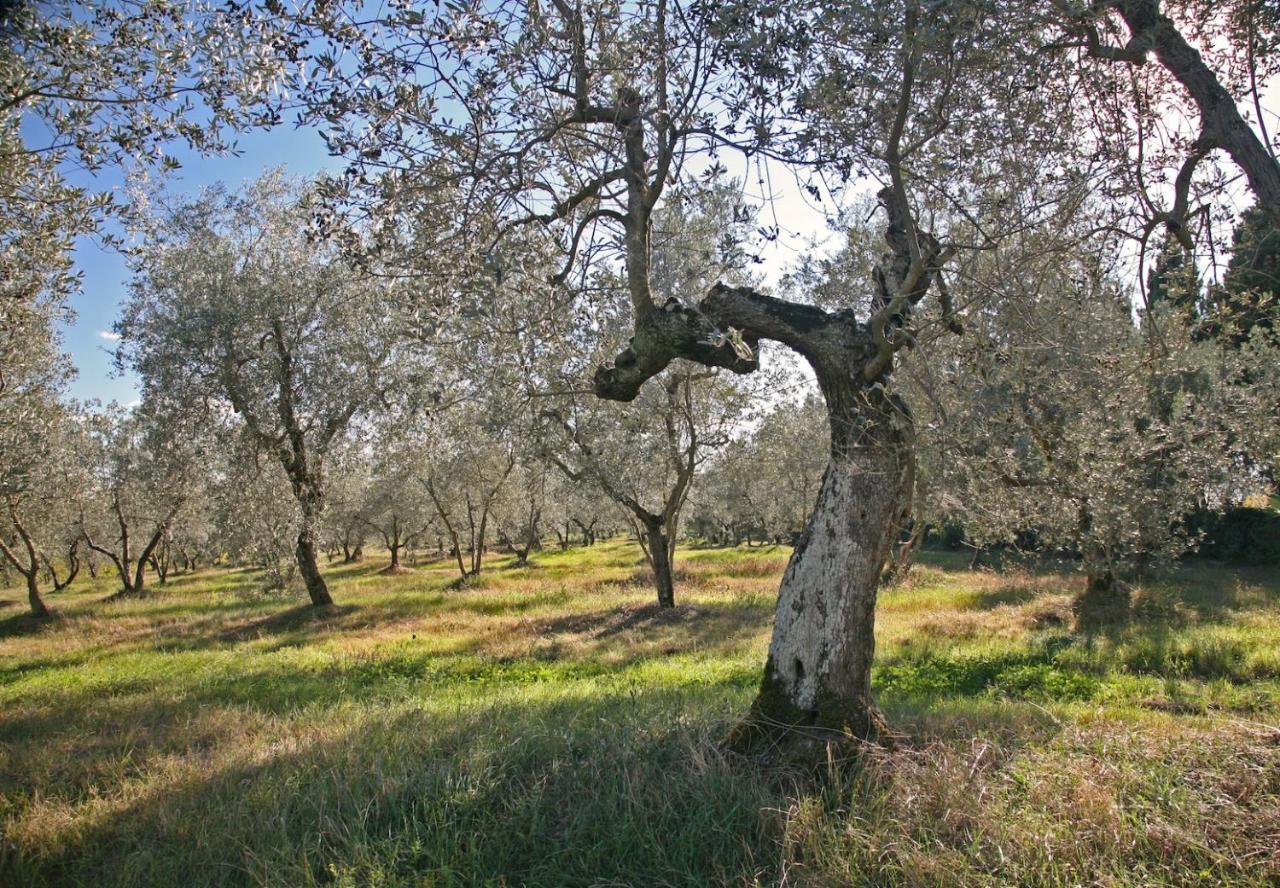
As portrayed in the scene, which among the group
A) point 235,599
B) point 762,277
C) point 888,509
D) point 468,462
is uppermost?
point 762,277

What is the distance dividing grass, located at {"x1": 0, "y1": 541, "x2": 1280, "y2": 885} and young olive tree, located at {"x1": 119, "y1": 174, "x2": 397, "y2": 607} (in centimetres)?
782

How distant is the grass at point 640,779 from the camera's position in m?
4.25

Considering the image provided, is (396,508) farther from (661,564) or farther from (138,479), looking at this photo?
(661,564)

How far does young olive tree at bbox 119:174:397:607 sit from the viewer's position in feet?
58.5

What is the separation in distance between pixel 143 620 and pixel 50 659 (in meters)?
6.80

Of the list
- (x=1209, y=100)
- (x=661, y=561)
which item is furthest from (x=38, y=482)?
(x=1209, y=100)

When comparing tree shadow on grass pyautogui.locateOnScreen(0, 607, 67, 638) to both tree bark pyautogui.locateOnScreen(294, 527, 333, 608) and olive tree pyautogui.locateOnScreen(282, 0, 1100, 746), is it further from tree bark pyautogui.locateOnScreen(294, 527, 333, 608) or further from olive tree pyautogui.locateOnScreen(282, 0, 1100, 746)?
olive tree pyautogui.locateOnScreen(282, 0, 1100, 746)

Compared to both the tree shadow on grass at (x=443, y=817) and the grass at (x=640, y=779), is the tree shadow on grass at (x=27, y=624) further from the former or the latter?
the tree shadow on grass at (x=443, y=817)

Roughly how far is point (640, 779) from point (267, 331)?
18.3 m

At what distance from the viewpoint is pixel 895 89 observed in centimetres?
648

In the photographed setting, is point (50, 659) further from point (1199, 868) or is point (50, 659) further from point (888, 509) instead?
point (1199, 868)

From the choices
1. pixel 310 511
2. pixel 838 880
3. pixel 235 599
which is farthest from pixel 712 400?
pixel 235 599

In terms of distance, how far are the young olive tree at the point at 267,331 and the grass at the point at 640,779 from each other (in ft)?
25.7

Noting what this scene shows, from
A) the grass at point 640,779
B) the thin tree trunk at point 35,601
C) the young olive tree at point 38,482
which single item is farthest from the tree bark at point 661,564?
the thin tree trunk at point 35,601
